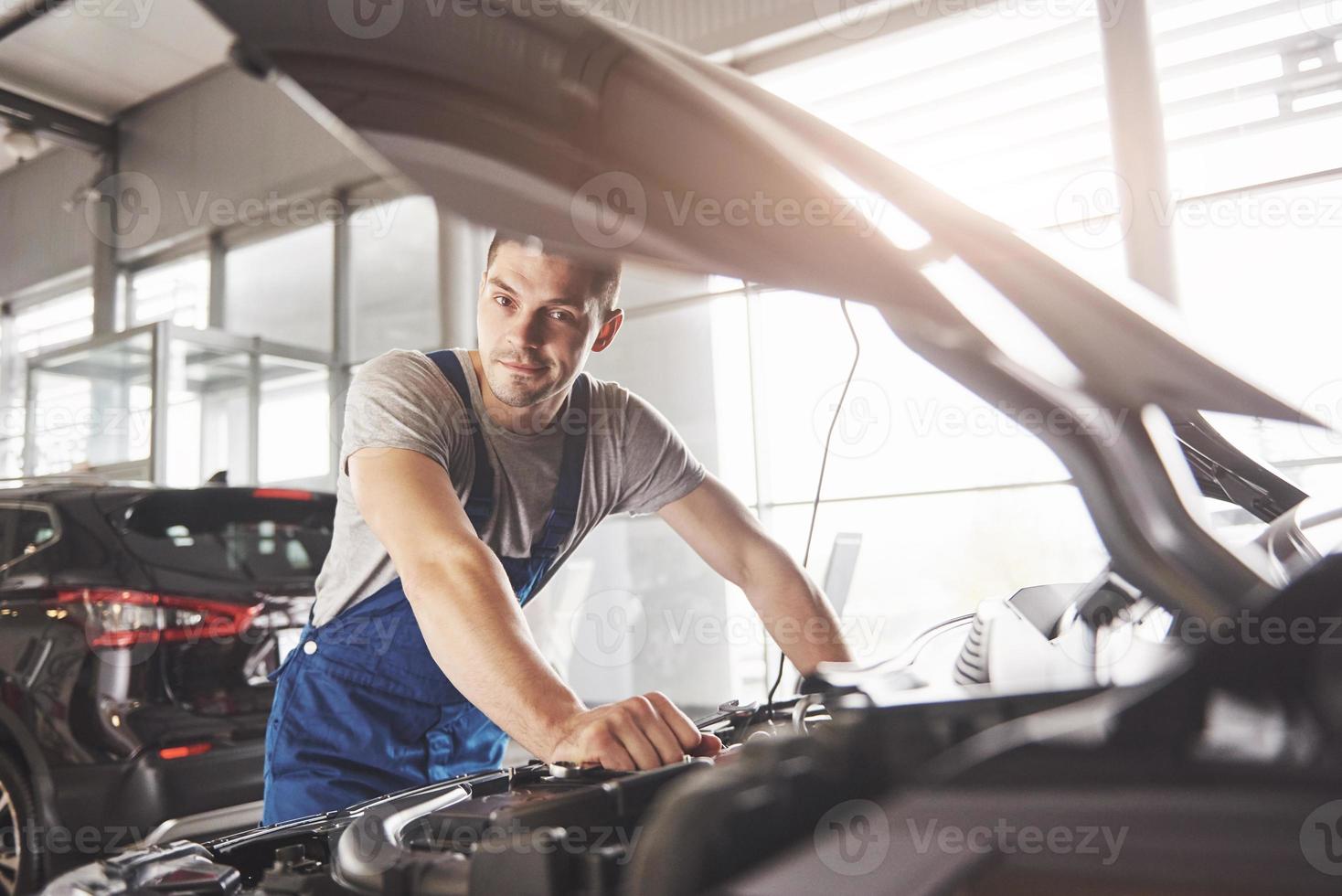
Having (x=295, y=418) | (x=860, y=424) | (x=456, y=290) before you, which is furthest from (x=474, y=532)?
(x=295, y=418)

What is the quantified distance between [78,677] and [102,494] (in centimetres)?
50

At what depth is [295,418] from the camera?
798 centimetres

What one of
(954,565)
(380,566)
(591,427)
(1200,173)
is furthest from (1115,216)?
(380,566)

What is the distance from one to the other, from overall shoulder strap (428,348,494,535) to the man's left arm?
348 mm

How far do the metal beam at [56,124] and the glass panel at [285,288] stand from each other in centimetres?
169

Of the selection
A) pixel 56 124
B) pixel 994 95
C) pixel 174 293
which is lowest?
pixel 994 95

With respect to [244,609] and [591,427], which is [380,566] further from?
[244,609]

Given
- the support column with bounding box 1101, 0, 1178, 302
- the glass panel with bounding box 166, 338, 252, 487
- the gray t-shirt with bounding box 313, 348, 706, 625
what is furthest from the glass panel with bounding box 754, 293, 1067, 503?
the glass panel with bounding box 166, 338, 252, 487

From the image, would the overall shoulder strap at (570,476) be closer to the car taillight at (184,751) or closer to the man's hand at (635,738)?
the man's hand at (635,738)

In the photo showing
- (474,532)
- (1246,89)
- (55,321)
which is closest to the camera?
(474,532)

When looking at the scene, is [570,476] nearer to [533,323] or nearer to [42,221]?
[533,323]

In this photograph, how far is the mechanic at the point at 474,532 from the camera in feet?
3.74

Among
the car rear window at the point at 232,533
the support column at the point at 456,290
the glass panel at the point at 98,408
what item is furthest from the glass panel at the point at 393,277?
the car rear window at the point at 232,533

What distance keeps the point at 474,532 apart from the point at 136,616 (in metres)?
1.77
